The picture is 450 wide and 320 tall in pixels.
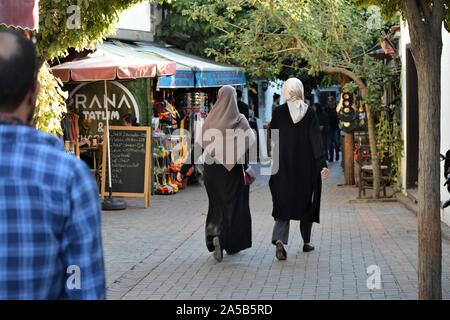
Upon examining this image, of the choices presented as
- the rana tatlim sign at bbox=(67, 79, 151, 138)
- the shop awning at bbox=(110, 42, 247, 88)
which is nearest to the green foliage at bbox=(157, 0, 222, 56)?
the shop awning at bbox=(110, 42, 247, 88)

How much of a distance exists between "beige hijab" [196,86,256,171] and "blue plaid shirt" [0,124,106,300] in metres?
7.23

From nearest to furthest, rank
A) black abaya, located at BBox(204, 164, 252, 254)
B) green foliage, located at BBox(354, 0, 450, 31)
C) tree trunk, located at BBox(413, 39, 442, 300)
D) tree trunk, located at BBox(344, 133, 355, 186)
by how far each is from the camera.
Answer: tree trunk, located at BBox(413, 39, 442, 300) → green foliage, located at BBox(354, 0, 450, 31) → black abaya, located at BBox(204, 164, 252, 254) → tree trunk, located at BBox(344, 133, 355, 186)

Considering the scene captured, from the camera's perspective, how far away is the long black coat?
33.4 feet

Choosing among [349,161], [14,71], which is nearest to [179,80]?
[349,161]

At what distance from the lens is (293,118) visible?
10.3m

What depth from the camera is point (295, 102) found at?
10281mm

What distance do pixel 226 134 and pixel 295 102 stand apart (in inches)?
33.1

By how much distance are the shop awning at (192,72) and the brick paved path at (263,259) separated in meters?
3.90

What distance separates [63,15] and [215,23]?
8.54 m

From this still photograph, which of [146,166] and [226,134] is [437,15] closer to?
[226,134]

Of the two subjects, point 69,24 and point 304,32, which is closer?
point 69,24

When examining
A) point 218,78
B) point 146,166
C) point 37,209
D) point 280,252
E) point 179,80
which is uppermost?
point 218,78

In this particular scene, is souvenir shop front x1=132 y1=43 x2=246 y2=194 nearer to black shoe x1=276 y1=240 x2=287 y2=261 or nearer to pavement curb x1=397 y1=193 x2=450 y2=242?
pavement curb x1=397 y1=193 x2=450 y2=242
